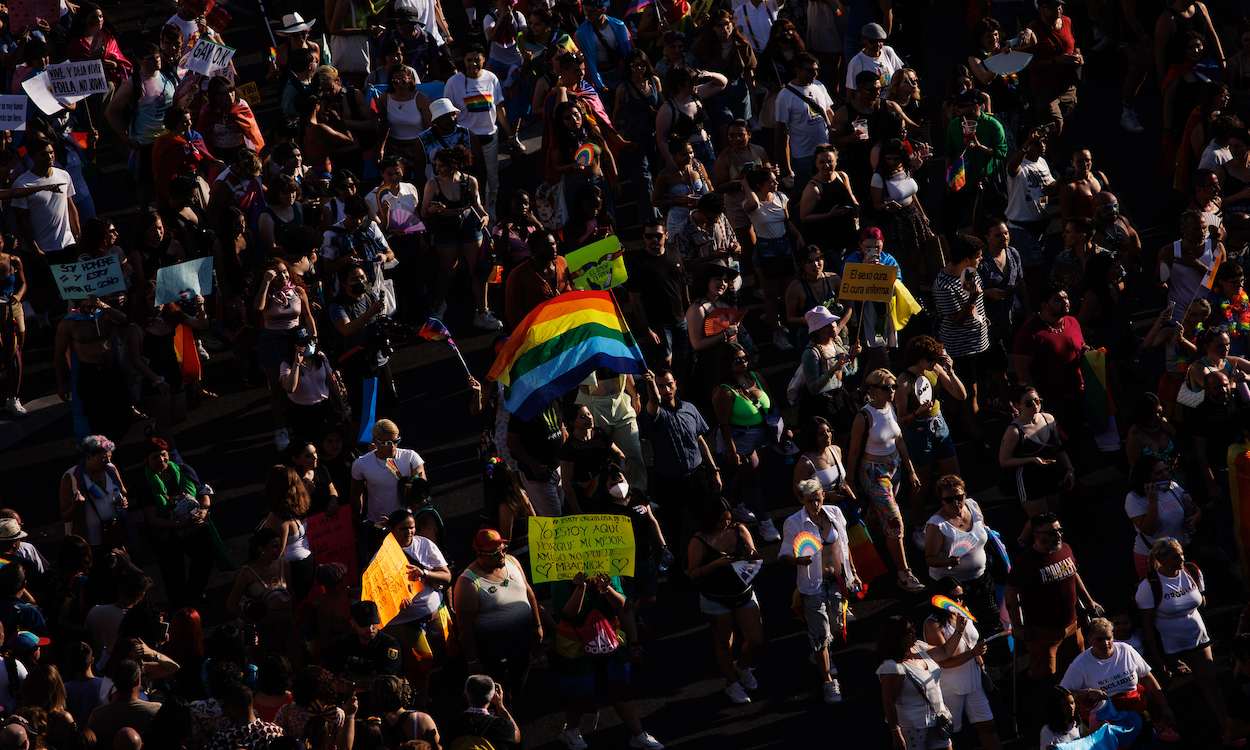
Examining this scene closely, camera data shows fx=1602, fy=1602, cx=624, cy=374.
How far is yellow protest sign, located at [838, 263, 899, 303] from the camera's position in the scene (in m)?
13.5

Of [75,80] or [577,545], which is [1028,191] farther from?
[75,80]

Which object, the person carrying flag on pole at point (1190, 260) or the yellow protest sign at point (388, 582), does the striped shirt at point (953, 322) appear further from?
→ the yellow protest sign at point (388, 582)

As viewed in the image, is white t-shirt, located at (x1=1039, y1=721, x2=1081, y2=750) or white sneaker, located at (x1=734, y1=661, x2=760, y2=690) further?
white sneaker, located at (x1=734, y1=661, x2=760, y2=690)

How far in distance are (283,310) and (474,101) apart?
3.87 meters

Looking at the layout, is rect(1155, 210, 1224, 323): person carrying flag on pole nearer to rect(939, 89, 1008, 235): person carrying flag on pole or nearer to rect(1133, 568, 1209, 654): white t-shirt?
rect(939, 89, 1008, 235): person carrying flag on pole

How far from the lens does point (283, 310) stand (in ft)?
43.7

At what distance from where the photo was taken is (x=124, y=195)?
1838 centimetres

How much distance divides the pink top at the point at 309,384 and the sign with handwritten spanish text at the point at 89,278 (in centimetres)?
160

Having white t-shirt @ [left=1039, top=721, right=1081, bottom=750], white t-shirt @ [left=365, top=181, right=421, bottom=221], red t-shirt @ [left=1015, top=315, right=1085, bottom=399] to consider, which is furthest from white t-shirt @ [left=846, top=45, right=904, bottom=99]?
white t-shirt @ [left=1039, top=721, right=1081, bottom=750]

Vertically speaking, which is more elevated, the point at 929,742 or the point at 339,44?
the point at 339,44

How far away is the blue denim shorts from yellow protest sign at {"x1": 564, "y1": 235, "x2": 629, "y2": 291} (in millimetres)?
2785

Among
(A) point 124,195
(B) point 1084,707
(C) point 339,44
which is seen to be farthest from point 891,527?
(A) point 124,195

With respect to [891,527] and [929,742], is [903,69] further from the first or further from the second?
[929,742]

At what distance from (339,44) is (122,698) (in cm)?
976
